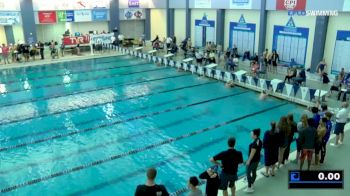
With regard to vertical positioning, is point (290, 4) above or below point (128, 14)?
above

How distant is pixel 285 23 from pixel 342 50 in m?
3.15

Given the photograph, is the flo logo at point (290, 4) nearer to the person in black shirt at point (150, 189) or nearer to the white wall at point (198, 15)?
the white wall at point (198, 15)

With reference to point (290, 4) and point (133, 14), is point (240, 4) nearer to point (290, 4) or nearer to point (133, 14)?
point (290, 4)

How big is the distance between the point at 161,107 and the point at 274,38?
794 centimetres

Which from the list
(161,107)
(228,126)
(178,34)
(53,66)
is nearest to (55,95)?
(161,107)

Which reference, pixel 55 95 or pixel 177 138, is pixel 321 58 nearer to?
pixel 177 138

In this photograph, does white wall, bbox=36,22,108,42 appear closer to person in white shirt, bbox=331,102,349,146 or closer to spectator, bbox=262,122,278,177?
person in white shirt, bbox=331,102,349,146

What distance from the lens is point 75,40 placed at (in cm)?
2048

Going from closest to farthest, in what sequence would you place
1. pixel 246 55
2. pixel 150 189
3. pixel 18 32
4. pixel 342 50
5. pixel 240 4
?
pixel 150 189, pixel 342 50, pixel 246 55, pixel 240 4, pixel 18 32

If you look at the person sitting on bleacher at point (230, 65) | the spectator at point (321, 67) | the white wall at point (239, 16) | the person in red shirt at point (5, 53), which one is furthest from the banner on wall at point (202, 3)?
the person in red shirt at point (5, 53)

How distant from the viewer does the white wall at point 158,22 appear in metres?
24.1

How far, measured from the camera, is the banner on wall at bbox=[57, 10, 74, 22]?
68.4 feet

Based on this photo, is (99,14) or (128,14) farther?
(128,14)

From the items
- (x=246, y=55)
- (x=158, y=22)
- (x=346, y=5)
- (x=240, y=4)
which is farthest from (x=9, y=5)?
(x=346, y=5)
